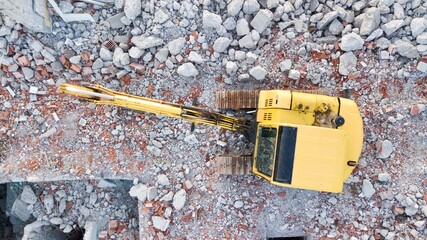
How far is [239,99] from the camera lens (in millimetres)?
7715

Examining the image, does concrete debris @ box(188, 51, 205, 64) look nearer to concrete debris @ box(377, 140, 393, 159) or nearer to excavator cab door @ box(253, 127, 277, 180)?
A: excavator cab door @ box(253, 127, 277, 180)

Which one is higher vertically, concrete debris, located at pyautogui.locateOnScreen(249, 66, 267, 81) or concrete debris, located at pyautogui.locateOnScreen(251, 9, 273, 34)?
concrete debris, located at pyautogui.locateOnScreen(251, 9, 273, 34)

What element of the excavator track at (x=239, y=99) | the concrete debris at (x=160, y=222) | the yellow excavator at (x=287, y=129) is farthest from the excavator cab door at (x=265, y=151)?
the concrete debris at (x=160, y=222)

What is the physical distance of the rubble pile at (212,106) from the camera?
25.8 feet

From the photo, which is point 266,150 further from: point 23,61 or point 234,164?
point 23,61

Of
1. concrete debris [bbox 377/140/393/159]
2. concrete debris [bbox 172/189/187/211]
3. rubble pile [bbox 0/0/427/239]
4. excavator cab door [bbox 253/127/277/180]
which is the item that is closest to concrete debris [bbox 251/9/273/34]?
rubble pile [bbox 0/0/427/239]

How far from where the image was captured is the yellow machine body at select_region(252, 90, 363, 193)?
6.31 metres

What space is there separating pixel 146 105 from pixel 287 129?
8.25 feet

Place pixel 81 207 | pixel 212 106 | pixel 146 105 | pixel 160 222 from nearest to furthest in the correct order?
pixel 146 105 → pixel 160 222 → pixel 212 106 → pixel 81 207

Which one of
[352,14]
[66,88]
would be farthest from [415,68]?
[66,88]

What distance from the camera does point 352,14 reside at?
26.2 feet

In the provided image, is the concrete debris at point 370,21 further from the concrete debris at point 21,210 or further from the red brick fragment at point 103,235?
the concrete debris at point 21,210

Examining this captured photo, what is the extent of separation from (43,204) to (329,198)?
236 inches

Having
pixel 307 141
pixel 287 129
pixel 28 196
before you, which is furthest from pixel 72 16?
pixel 307 141
